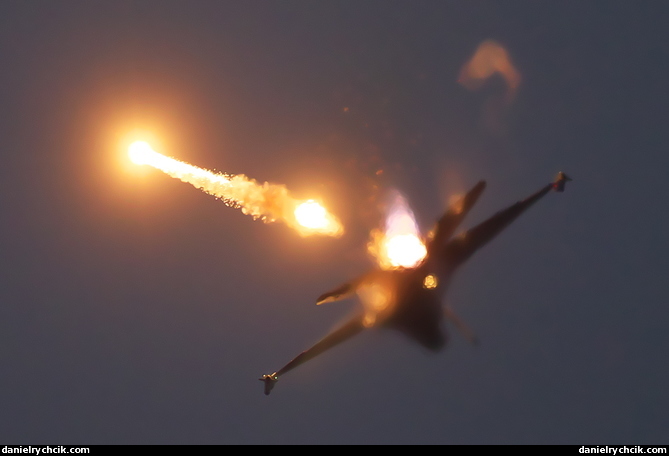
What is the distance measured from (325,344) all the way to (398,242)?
391 inches

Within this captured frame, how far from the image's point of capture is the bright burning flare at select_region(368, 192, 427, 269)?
46094 mm

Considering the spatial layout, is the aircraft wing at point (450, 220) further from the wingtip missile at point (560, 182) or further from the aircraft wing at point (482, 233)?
the wingtip missile at point (560, 182)

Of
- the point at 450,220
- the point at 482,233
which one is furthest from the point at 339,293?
the point at 482,233

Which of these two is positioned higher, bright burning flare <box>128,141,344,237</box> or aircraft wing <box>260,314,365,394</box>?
bright burning flare <box>128,141,344,237</box>

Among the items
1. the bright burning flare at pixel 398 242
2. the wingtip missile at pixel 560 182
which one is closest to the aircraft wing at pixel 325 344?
the bright burning flare at pixel 398 242

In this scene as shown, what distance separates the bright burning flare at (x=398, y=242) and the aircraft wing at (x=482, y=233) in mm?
2394

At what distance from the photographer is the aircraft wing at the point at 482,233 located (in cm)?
4681

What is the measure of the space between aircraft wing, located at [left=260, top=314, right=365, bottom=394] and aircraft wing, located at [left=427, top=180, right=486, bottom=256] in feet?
28.1

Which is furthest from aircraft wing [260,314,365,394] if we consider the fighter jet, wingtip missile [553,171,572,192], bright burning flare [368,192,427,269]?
wingtip missile [553,171,572,192]

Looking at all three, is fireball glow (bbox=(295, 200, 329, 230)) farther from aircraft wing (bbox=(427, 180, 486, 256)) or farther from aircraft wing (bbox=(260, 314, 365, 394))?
aircraft wing (bbox=(427, 180, 486, 256))

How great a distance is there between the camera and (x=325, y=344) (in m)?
48.6

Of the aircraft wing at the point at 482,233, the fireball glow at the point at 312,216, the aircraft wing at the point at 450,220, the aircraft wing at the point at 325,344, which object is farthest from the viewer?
the fireball glow at the point at 312,216

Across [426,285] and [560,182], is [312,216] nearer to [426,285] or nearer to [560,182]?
[426,285]

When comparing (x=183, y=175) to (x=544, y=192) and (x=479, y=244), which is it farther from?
(x=544, y=192)
